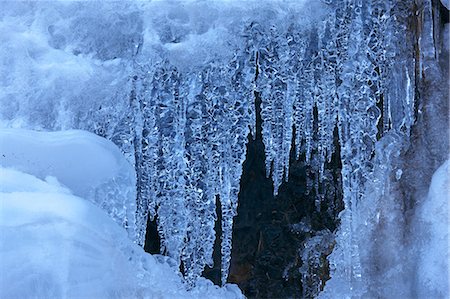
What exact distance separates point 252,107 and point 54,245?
75 centimetres

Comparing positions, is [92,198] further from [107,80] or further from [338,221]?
[338,221]

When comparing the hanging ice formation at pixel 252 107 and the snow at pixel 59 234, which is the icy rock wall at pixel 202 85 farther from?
the snow at pixel 59 234

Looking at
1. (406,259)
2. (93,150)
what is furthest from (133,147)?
(406,259)

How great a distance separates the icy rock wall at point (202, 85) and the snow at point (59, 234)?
4.5 inches

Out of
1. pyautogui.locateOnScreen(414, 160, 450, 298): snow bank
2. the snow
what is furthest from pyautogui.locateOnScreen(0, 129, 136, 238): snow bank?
pyautogui.locateOnScreen(414, 160, 450, 298): snow bank

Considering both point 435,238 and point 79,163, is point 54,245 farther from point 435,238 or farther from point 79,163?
point 435,238

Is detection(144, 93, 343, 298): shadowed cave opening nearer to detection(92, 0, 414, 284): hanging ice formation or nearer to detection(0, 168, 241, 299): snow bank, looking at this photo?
detection(92, 0, 414, 284): hanging ice formation

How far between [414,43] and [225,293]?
1057 millimetres

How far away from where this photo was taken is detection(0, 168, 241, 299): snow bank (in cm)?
178

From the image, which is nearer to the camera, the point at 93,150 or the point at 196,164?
the point at 93,150

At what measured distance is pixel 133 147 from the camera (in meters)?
2.15

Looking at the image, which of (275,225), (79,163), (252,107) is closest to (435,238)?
(275,225)

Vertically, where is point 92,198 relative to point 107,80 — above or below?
below

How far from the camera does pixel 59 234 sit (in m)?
1.84
